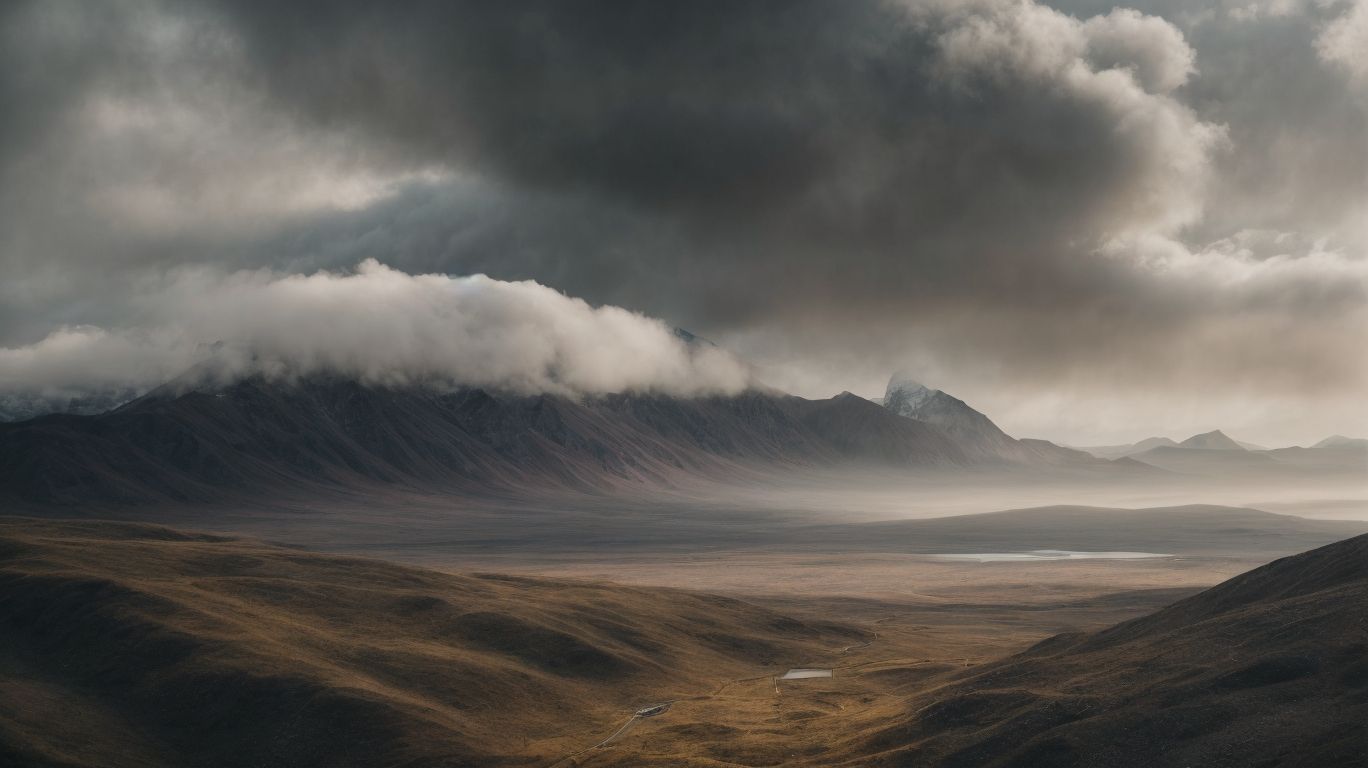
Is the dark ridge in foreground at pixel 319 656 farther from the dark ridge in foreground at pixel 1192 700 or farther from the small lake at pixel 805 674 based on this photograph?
the dark ridge in foreground at pixel 1192 700

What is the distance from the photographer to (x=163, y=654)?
374ft

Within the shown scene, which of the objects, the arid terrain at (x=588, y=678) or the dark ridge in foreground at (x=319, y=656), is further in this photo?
the dark ridge in foreground at (x=319, y=656)

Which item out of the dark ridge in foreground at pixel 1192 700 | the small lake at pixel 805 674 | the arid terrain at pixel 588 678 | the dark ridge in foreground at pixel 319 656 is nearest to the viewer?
the dark ridge in foreground at pixel 1192 700

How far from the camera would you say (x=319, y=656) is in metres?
118

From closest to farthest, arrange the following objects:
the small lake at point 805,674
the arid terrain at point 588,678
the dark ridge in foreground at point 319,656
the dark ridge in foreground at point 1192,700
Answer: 1. the dark ridge in foreground at point 1192,700
2. the arid terrain at point 588,678
3. the dark ridge in foreground at point 319,656
4. the small lake at point 805,674

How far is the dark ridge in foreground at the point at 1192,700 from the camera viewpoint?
73.5 metres

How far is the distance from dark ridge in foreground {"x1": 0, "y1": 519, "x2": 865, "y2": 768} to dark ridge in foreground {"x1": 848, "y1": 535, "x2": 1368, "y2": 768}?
39.0 metres

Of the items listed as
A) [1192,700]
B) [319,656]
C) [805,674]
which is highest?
[1192,700]

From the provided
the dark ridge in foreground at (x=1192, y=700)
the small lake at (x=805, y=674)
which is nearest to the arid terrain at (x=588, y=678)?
the dark ridge in foreground at (x=1192, y=700)

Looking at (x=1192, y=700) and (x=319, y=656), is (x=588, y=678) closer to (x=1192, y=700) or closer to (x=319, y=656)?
(x=319, y=656)

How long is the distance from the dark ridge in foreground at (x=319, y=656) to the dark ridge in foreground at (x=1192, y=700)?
39.0 m

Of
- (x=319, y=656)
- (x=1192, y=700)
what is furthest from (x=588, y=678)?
(x=1192, y=700)

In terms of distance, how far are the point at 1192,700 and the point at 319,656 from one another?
92.1m

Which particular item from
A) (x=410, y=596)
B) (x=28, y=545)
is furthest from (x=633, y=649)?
(x=28, y=545)
